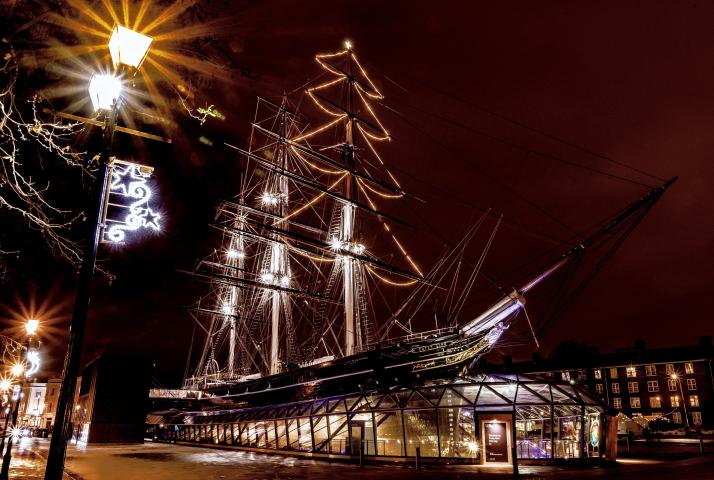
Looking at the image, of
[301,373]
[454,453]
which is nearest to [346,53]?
[301,373]

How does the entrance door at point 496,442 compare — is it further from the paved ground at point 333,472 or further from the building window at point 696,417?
the building window at point 696,417

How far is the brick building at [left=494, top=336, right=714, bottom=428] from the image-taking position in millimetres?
62656

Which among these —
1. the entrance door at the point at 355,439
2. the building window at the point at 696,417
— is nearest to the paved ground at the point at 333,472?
the entrance door at the point at 355,439

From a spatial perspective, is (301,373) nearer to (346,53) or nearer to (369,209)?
(369,209)

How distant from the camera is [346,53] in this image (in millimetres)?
41875

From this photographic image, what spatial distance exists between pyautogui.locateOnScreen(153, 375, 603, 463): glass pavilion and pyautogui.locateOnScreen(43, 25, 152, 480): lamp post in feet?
46.4

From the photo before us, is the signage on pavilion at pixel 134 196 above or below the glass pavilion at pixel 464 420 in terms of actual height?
above

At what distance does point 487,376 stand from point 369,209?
18.7 meters

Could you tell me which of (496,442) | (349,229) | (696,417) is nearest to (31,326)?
(496,442)

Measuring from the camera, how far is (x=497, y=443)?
17.6 m

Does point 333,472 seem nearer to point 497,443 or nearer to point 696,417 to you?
point 497,443

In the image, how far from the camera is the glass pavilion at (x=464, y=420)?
18.0 metres

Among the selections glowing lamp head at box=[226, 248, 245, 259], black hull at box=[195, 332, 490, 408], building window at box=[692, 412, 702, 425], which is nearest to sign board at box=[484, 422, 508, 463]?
black hull at box=[195, 332, 490, 408]

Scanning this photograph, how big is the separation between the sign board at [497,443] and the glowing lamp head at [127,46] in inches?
652
